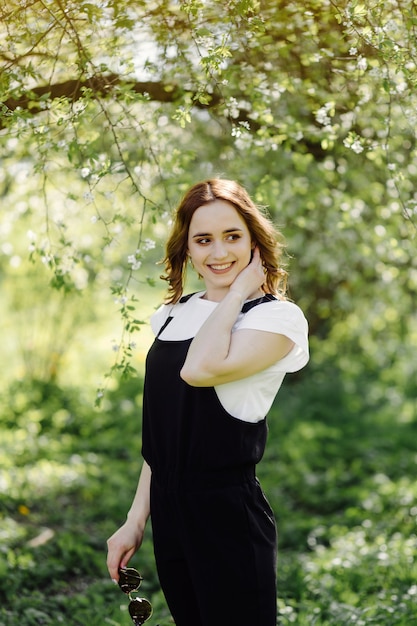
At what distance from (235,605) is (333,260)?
5350 mm

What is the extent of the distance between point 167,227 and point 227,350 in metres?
1.72

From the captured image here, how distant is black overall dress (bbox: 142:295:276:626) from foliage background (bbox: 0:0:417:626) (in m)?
0.86

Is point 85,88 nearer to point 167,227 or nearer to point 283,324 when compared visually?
point 167,227

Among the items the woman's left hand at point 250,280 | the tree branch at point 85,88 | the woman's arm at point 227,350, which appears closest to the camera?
the woman's arm at point 227,350

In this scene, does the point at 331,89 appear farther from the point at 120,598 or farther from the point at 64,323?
the point at 64,323

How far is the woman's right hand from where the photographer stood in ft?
8.45

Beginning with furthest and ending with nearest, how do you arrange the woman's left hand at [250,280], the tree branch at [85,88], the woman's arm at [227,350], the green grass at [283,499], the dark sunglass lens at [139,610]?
the green grass at [283,499] < the tree branch at [85,88] < the dark sunglass lens at [139,610] < the woman's left hand at [250,280] < the woman's arm at [227,350]

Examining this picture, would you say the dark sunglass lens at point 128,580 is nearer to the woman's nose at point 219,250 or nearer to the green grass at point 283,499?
the woman's nose at point 219,250

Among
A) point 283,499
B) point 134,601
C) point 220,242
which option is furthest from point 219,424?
point 283,499

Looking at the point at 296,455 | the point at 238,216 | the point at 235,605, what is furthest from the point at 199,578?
the point at 296,455

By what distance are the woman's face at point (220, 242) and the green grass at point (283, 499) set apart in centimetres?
203

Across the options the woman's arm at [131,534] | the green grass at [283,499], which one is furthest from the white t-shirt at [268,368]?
the green grass at [283,499]

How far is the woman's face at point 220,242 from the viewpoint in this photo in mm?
2471

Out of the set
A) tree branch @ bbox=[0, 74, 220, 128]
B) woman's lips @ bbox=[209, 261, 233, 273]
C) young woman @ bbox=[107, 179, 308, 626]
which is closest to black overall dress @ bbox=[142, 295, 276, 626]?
young woman @ bbox=[107, 179, 308, 626]
